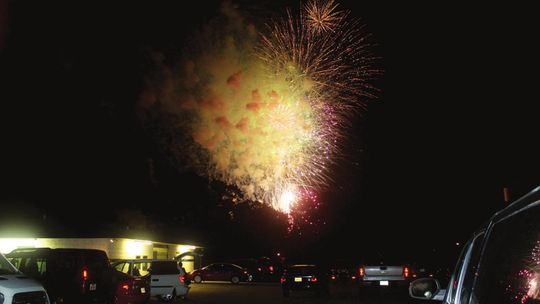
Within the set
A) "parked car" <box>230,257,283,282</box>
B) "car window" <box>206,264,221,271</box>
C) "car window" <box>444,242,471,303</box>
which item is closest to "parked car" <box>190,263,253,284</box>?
"car window" <box>206,264,221,271</box>

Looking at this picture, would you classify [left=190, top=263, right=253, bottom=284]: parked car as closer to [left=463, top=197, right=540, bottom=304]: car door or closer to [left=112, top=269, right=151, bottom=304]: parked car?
[left=112, top=269, right=151, bottom=304]: parked car

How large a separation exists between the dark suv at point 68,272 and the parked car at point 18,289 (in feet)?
11.8

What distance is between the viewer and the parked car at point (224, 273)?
118 feet

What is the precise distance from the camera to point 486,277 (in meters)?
2.72

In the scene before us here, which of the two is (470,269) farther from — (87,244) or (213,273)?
(213,273)

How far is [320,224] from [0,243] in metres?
39.8

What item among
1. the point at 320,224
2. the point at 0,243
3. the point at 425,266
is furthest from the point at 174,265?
the point at 320,224

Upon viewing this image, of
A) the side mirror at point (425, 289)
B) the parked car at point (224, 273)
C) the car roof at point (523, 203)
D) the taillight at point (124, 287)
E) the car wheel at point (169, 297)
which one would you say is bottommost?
the side mirror at point (425, 289)

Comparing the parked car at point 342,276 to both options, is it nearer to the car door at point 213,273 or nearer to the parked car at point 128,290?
the car door at point 213,273

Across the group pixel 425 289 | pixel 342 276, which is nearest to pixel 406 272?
pixel 342 276

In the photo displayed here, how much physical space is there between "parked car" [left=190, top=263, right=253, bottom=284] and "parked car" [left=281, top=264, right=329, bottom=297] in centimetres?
1122

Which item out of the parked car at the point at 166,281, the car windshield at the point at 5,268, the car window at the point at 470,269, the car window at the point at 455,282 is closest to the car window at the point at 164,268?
the parked car at the point at 166,281

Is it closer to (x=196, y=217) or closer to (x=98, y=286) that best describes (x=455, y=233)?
(x=196, y=217)

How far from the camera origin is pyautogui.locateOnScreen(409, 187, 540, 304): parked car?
2250 millimetres
